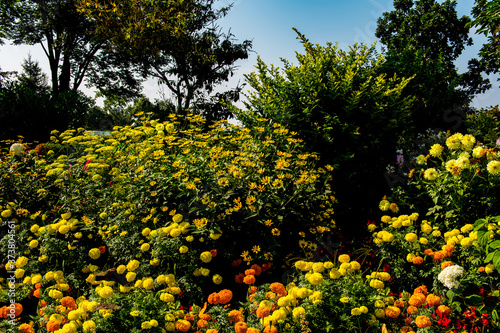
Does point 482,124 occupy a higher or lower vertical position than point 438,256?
higher

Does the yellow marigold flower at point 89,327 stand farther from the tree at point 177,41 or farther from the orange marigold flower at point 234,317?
the tree at point 177,41

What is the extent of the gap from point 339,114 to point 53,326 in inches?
167

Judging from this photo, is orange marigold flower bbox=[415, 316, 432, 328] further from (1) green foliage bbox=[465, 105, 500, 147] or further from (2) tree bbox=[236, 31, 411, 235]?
(1) green foliage bbox=[465, 105, 500, 147]

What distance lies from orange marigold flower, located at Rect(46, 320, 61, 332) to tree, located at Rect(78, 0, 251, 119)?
916cm

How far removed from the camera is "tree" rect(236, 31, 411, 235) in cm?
478

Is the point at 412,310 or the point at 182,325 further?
the point at 412,310

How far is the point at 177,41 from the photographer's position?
12312mm

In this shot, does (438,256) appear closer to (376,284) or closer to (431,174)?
(376,284)

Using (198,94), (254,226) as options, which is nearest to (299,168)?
(254,226)

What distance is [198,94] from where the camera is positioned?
15391 mm

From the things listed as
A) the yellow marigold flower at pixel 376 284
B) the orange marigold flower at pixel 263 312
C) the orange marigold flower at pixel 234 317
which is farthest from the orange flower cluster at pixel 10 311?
the yellow marigold flower at pixel 376 284

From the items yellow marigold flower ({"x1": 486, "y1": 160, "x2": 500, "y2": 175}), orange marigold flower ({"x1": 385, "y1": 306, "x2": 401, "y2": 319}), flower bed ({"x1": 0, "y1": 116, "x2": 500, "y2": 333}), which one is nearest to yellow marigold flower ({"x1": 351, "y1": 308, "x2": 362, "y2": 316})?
flower bed ({"x1": 0, "y1": 116, "x2": 500, "y2": 333})

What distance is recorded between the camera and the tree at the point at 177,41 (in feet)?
37.6

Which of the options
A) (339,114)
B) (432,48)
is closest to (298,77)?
(339,114)
